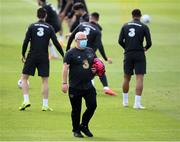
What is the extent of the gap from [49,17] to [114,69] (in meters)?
3.86

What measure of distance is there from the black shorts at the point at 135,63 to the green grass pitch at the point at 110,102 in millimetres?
1021

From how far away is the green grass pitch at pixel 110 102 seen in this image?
61.3 ft

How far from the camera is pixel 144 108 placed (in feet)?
72.7

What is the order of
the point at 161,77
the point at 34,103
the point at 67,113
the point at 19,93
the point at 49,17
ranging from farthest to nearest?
the point at 49,17 < the point at 161,77 < the point at 19,93 < the point at 34,103 < the point at 67,113

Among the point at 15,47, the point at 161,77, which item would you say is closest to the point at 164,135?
the point at 161,77

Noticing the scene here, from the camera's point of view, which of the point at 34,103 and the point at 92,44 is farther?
the point at 92,44

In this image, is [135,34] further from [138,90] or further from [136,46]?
[138,90]

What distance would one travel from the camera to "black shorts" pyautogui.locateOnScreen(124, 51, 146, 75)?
2180cm

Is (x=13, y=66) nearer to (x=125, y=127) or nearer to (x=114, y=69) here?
(x=114, y=69)

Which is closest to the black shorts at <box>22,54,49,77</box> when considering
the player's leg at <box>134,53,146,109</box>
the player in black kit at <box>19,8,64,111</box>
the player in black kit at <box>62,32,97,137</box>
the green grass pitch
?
the player in black kit at <box>19,8,64,111</box>

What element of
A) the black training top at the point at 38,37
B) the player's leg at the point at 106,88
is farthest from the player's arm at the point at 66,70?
the player's leg at the point at 106,88

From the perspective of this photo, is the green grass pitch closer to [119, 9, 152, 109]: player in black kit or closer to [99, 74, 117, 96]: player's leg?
[99, 74, 117, 96]: player's leg

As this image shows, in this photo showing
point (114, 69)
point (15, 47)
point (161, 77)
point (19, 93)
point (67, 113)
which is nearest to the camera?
point (67, 113)

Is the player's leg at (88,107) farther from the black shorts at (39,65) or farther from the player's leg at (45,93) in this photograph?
the black shorts at (39,65)
